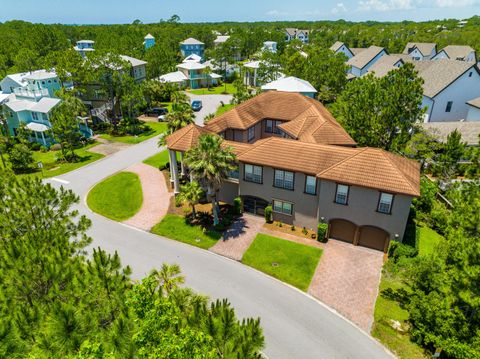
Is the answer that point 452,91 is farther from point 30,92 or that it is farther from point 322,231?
point 30,92

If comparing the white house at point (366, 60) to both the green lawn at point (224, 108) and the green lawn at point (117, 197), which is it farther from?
the green lawn at point (117, 197)

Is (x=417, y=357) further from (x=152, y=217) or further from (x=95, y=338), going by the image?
(x=152, y=217)

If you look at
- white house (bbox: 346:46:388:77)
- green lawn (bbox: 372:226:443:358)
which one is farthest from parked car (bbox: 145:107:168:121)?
green lawn (bbox: 372:226:443:358)

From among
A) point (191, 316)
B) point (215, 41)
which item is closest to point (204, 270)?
point (191, 316)

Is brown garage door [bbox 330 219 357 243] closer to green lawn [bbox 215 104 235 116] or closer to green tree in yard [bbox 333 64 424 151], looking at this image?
green tree in yard [bbox 333 64 424 151]

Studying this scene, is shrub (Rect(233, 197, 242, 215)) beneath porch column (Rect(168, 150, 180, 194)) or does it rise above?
beneath

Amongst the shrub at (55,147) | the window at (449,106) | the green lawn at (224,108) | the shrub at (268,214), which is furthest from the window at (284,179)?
the green lawn at (224,108)

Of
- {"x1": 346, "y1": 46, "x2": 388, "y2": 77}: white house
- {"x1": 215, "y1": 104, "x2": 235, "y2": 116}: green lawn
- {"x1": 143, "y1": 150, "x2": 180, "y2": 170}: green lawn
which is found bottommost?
{"x1": 143, "y1": 150, "x2": 180, "y2": 170}: green lawn
